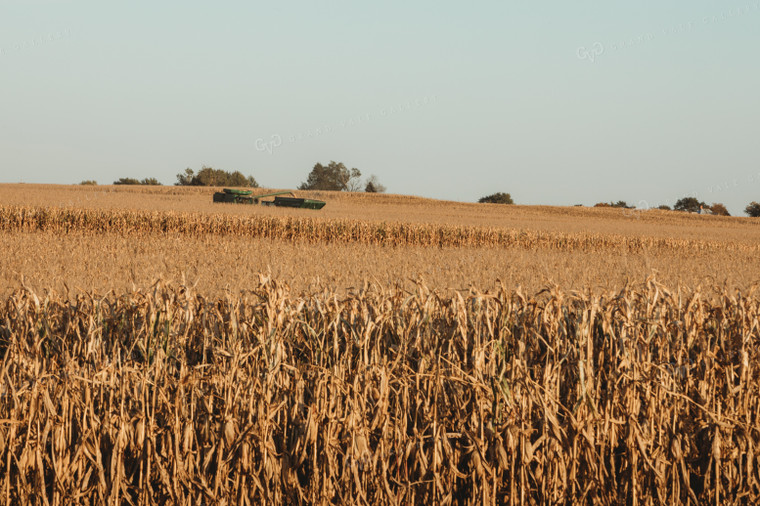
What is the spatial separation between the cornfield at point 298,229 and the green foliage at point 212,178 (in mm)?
60685

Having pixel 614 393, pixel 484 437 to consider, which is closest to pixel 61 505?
pixel 484 437

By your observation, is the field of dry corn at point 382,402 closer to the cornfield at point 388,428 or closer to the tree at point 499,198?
the cornfield at point 388,428

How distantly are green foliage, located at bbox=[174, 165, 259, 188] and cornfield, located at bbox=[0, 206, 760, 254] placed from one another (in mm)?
60685

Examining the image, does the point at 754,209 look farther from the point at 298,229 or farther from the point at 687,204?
the point at 298,229

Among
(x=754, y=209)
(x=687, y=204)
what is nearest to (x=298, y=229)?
(x=754, y=209)

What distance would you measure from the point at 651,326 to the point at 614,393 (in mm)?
660

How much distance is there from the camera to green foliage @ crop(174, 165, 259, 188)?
82.4m

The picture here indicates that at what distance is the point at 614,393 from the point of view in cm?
288

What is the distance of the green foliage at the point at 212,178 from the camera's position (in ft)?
270

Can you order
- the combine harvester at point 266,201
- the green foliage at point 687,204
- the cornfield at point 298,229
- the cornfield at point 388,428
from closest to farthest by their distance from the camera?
the cornfield at point 388,428, the cornfield at point 298,229, the combine harvester at point 266,201, the green foliage at point 687,204

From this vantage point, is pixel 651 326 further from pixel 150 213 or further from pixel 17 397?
pixel 150 213

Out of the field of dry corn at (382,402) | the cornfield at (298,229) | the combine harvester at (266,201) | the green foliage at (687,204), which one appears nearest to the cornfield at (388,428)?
the field of dry corn at (382,402)

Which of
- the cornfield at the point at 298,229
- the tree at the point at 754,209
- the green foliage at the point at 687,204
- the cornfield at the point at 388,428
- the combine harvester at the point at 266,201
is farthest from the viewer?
the green foliage at the point at 687,204

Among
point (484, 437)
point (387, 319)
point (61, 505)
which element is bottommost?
point (61, 505)
